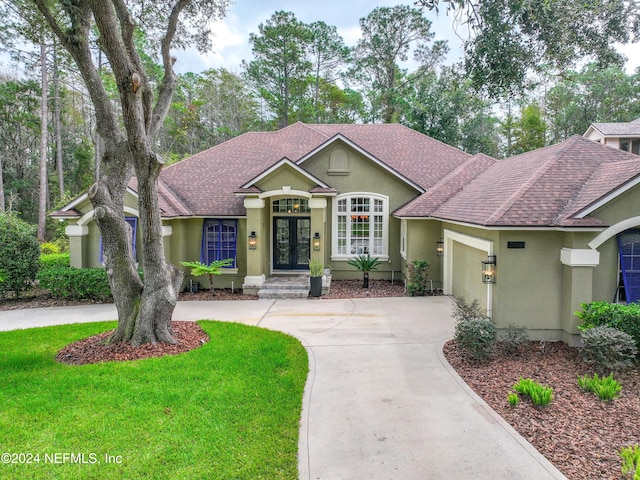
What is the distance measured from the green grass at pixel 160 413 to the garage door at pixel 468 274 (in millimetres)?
5014

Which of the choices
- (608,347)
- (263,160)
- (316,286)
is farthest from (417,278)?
(263,160)

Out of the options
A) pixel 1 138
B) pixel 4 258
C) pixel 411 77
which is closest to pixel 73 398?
pixel 4 258

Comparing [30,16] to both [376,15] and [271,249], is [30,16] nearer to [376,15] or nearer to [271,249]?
[271,249]

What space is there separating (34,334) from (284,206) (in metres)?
8.99

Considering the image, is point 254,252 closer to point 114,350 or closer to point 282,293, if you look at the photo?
point 282,293

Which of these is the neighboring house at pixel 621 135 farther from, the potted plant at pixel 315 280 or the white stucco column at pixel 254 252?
the white stucco column at pixel 254 252

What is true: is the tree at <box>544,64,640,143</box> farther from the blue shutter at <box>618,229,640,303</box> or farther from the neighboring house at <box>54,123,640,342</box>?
the blue shutter at <box>618,229,640,303</box>

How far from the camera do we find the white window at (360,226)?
50.2 feet

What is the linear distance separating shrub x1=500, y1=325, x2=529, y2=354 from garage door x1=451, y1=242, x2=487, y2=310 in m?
1.28

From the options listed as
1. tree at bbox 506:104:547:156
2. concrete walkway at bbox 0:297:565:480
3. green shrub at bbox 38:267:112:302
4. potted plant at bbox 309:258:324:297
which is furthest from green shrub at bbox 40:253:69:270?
tree at bbox 506:104:547:156

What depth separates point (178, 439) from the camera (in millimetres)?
4672

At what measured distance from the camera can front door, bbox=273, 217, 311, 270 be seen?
50.3ft

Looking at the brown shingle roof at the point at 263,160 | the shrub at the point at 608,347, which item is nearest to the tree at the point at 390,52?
the brown shingle roof at the point at 263,160

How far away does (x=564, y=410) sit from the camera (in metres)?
5.44
